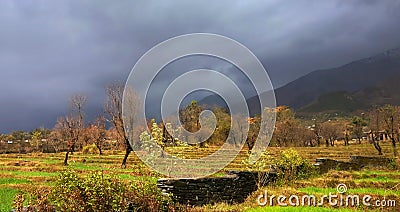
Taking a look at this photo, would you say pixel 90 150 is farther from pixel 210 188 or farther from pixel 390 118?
pixel 210 188

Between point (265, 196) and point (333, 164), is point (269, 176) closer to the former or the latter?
point (265, 196)

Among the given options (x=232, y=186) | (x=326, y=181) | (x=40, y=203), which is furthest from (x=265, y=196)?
(x=40, y=203)

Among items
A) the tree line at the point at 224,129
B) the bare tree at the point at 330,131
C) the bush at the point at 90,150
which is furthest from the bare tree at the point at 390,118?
the bush at the point at 90,150

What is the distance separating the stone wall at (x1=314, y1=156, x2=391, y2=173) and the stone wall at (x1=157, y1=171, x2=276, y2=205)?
941 centimetres

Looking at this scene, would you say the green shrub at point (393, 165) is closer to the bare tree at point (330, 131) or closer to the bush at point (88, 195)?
the bush at point (88, 195)

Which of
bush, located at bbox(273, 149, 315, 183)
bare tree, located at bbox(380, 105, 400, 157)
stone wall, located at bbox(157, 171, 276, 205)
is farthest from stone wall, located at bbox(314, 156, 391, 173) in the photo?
bare tree, located at bbox(380, 105, 400, 157)

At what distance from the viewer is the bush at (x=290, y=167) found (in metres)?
17.7

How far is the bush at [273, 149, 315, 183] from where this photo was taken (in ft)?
58.0

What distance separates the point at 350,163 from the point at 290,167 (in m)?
8.17

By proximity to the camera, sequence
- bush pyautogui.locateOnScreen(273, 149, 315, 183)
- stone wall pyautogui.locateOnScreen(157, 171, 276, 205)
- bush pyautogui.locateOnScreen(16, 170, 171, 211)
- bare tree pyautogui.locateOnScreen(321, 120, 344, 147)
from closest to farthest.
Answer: bush pyautogui.locateOnScreen(16, 170, 171, 211) → stone wall pyautogui.locateOnScreen(157, 171, 276, 205) → bush pyautogui.locateOnScreen(273, 149, 315, 183) → bare tree pyautogui.locateOnScreen(321, 120, 344, 147)

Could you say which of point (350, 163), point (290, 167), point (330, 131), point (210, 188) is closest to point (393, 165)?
point (350, 163)

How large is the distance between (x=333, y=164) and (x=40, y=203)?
1982 centimetres

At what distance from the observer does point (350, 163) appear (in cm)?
2466

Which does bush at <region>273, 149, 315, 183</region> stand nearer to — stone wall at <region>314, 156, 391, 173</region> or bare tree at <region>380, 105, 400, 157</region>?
stone wall at <region>314, 156, 391, 173</region>
